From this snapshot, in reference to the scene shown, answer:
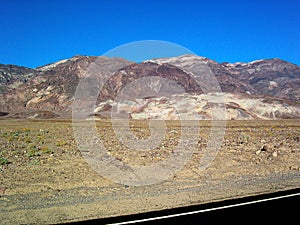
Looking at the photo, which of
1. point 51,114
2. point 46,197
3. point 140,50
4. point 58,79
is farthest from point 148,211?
point 58,79

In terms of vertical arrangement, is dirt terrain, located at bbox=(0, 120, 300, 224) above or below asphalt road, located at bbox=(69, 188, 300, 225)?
below

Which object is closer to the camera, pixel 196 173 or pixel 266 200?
pixel 266 200

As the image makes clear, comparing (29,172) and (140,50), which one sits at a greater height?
(140,50)

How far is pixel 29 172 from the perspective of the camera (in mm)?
13836

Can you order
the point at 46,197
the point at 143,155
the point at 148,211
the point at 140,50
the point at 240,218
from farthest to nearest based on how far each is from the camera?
the point at 143,155, the point at 140,50, the point at 46,197, the point at 148,211, the point at 240,218

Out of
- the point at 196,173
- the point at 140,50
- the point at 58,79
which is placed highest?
the point at 58,79

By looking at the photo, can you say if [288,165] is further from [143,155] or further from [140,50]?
[140,50]

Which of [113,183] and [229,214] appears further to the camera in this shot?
[113,183]

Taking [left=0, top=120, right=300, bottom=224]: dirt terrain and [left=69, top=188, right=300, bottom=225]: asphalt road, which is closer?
[left=69, top=188, right=300, bottom=225]: asphalt road

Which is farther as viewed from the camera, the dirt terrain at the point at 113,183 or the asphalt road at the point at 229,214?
the dirt terrain at the point at 113,183

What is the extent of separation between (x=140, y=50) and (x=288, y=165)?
30.5 feet

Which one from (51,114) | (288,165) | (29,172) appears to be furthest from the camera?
(51,114)

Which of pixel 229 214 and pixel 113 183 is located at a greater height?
pixel 229 214

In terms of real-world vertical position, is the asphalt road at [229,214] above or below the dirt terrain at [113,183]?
above
